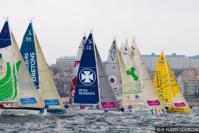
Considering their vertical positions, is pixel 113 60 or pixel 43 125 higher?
pixel 113 60

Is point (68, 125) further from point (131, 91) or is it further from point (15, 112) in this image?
point (131, 91)

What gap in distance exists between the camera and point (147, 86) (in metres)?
58.3

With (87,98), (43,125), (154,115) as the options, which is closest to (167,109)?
(154,115)

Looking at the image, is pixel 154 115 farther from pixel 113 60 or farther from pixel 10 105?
pixel 10 105

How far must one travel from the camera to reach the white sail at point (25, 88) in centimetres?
4966

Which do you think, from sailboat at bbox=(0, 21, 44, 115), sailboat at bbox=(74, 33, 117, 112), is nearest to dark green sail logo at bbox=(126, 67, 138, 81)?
sailboat at bbox=(74, 33, 117, 112)

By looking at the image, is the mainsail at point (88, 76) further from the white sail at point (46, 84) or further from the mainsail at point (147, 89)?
the mainsail at point (147, 89)

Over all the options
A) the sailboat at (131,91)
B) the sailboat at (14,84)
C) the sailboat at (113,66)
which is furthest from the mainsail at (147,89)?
the sailboat at (14,84)

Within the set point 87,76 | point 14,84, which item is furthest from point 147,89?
point 14,84

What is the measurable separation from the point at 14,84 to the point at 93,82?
5829 mm

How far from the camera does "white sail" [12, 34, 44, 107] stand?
4966 centimetres

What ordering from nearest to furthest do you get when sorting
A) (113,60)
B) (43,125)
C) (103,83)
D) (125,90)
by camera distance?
1. (43,125)
2. (103,83)
3. (125,90)
4. (113,60)

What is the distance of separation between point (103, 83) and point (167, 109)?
52.6 feet

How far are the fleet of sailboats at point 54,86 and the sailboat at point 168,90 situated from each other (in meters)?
3.24
